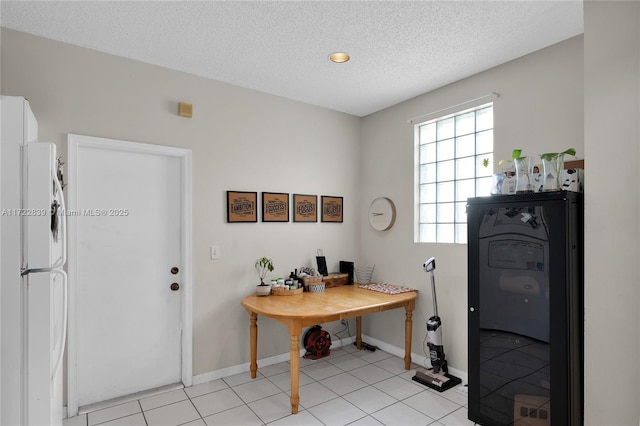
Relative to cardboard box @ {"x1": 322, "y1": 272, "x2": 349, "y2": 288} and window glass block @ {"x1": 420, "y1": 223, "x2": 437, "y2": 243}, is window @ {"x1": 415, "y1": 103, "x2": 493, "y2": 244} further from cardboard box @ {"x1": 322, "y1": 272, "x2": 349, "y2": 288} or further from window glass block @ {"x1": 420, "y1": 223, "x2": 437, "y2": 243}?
cardboard box @ {"x1": 322, "y1": 272, "x2": 349, "y2": 288}

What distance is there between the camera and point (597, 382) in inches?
69.7

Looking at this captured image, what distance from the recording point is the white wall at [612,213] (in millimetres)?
1654

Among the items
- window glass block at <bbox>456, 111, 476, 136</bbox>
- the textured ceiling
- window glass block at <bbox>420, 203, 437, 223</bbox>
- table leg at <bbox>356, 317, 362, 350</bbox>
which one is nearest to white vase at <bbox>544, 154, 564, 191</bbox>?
the textured ceiling

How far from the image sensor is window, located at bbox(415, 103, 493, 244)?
3.13 metres

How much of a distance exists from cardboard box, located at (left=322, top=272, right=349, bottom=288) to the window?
2.98 feet

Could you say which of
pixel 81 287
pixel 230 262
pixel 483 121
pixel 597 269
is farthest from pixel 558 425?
pixel 81 287

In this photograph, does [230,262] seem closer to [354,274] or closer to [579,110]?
[354,274]

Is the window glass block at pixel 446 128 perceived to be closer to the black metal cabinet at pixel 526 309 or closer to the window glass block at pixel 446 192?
the window glass block at pixel 446 192

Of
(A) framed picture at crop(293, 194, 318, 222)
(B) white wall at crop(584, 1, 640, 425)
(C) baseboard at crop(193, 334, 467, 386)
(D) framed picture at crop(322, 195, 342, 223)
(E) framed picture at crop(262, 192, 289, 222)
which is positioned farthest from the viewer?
(D) framed picture at crop(322, 195, 342, 223)

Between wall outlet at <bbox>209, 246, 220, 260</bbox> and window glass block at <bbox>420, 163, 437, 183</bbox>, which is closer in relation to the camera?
wall outlet at <bbox>209, 246, 220, 260</bbox>

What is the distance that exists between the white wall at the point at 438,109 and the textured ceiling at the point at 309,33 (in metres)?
0.16

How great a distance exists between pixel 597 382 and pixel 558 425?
0.36m

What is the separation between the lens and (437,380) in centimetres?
302

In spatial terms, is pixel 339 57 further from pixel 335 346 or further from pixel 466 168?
pixel 335 346
